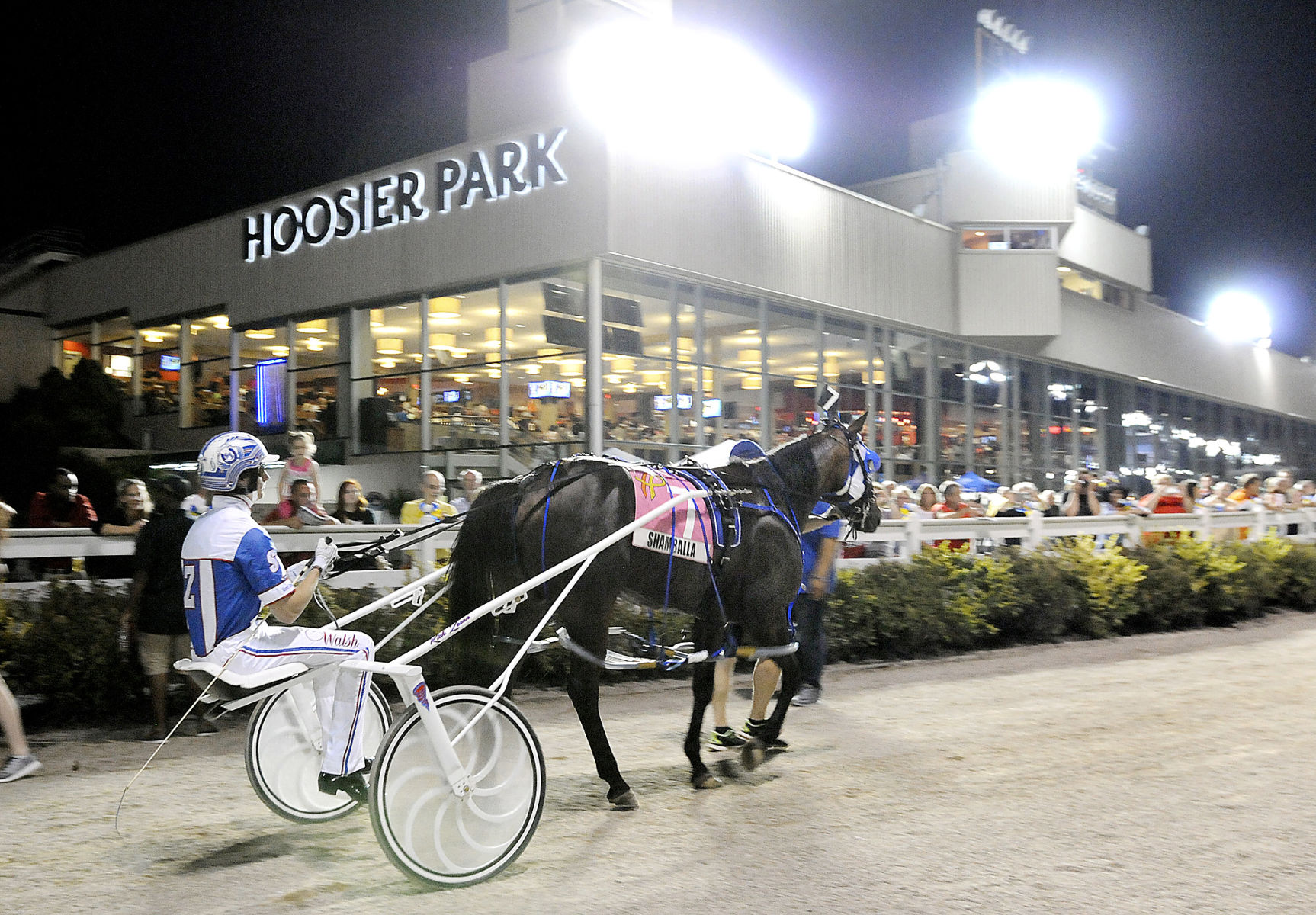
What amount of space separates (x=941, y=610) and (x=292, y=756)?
7.55 m

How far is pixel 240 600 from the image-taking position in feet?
14.3

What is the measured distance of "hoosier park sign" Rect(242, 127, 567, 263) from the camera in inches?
694

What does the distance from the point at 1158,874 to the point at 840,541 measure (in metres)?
3.69

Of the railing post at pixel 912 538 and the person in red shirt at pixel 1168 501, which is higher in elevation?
the person in red shirt at pixel 1168 501

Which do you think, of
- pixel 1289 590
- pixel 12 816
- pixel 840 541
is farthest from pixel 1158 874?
pixel 1289 590

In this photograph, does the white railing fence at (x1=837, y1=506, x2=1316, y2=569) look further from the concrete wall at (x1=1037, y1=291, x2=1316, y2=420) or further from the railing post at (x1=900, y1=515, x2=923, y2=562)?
the concrete wall at (x1=1037, y1=291, x2=1316, y2=420)

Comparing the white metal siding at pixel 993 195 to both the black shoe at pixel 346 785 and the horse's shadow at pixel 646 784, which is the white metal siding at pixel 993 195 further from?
the black shoe at pixel 346 785

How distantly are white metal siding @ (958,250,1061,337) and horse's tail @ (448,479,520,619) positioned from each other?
2120 cm

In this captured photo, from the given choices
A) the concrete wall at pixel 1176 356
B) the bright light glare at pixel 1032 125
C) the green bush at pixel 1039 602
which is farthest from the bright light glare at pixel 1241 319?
the green bush at pixel 1039 602

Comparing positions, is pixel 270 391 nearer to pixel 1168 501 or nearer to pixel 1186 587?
pixel 1168 501

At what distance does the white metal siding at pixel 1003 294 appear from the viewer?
82.5 ft

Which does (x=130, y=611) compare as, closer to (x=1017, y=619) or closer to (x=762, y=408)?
(x=1017, y=619)

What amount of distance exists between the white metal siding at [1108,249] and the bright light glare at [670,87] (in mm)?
11052

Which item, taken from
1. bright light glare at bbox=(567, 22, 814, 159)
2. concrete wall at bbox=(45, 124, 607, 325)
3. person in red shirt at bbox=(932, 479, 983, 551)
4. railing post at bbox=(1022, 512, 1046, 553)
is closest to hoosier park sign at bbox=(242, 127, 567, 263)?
concrete wall at bbox=(45, 124, 607, 325)
